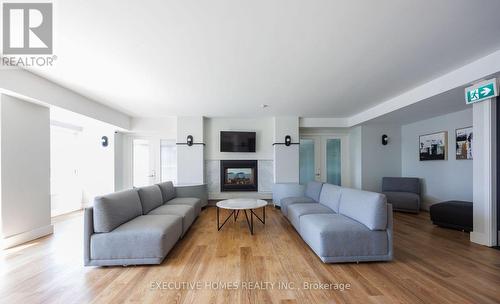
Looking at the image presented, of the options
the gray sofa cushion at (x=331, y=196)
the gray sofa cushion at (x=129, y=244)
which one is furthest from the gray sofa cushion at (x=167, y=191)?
the gray sofa cushion at (x=331, y=196)

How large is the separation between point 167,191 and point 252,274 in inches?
112

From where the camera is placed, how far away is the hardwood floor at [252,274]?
72.5 inches

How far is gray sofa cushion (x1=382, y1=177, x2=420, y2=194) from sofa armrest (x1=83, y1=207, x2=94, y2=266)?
6.19 m

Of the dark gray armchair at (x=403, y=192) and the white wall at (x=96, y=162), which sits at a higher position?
the white wall at (x=96, y=162)

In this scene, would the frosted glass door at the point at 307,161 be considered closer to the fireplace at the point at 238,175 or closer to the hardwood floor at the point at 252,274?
the fireplace at the point at 238,175

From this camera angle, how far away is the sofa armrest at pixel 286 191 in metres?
4.83

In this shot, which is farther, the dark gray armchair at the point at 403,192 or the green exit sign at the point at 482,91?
the dark gray armchair at the point at 403,192

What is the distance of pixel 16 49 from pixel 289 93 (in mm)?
3699

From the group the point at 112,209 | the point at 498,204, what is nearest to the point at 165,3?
the point at 112,209

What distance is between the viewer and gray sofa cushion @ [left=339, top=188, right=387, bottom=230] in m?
2.41

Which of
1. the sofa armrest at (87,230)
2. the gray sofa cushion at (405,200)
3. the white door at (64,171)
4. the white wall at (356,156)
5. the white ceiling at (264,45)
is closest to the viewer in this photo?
the white ceiling at (264,45)

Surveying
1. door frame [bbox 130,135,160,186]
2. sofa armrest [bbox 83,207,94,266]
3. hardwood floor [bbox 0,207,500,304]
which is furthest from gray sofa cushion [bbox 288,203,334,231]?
door frame [bbox 130,135,160,186]

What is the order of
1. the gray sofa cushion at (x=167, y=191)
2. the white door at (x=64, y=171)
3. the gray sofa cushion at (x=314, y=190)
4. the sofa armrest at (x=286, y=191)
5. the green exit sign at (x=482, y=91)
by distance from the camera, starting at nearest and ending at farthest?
the green exit sign at (x=482, y=91), the gray sofa cushion at (x=314, y=190), the gray sofa cushion at (x=167, y=191), the sofa armrest at (x=286, y=191), the white door at (x=64, y=171)

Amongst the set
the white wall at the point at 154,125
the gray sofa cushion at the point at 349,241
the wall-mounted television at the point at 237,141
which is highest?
the white wall at the point at 154,125
